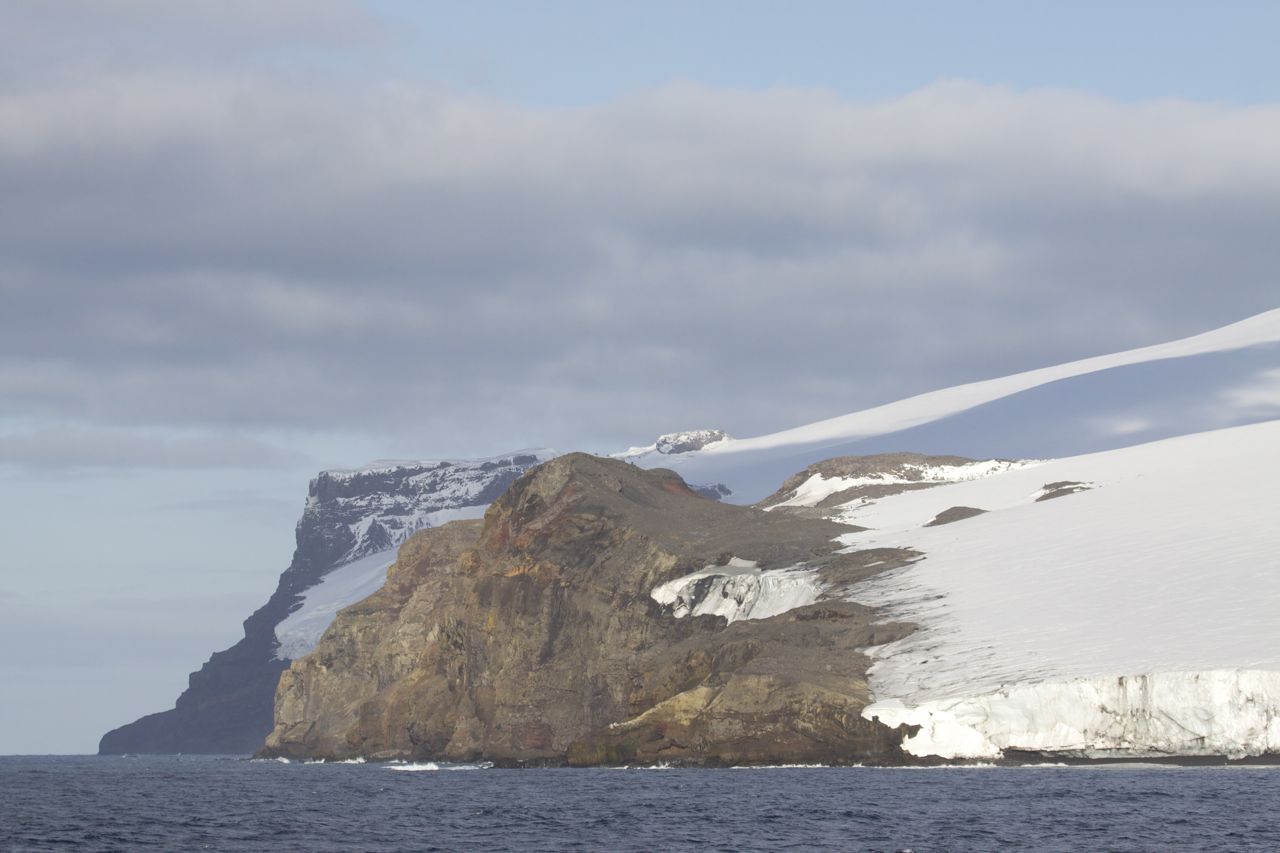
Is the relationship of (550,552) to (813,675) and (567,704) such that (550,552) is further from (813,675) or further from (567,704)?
(813,675)

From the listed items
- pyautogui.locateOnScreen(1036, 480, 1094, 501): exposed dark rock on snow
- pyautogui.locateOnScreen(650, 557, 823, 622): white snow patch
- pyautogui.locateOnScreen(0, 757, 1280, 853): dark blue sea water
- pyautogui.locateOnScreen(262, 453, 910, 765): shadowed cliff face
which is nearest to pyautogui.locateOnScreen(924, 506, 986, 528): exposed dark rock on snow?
pyautogui.locateOnScreen(1036, 480, 1094, 501): exposed dark rock on snow

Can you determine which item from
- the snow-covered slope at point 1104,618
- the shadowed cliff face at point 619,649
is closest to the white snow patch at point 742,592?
the shadowed cliff face at point 619,649

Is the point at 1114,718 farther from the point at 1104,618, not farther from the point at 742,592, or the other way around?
the point at 742,592

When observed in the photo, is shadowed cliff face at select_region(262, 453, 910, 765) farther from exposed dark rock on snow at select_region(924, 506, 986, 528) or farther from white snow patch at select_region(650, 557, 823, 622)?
exposed dark rock on snow at select_region(924, 506, 986, 528)

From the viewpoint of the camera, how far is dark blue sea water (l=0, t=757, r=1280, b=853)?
6838 centimetres

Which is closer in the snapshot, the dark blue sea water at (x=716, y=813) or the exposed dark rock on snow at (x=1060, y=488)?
the dark blue sea water at (x=716, y=813)

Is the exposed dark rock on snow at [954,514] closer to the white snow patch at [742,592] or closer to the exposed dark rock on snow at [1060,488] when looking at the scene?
the exposed dark rock on snow at [1060,488]

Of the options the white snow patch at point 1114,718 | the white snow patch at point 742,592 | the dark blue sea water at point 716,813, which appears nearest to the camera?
the dark blue sea water at point 716,813

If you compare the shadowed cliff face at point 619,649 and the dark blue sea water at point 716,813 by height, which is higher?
the shadowed cliff face at point 619,649

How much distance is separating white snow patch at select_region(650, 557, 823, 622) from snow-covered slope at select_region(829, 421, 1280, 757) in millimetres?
7557

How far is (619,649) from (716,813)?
231 ft

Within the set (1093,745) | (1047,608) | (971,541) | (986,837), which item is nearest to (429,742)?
(971,541)

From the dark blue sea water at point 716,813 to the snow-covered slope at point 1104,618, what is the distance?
3387mm

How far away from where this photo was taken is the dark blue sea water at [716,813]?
68.4 meters
